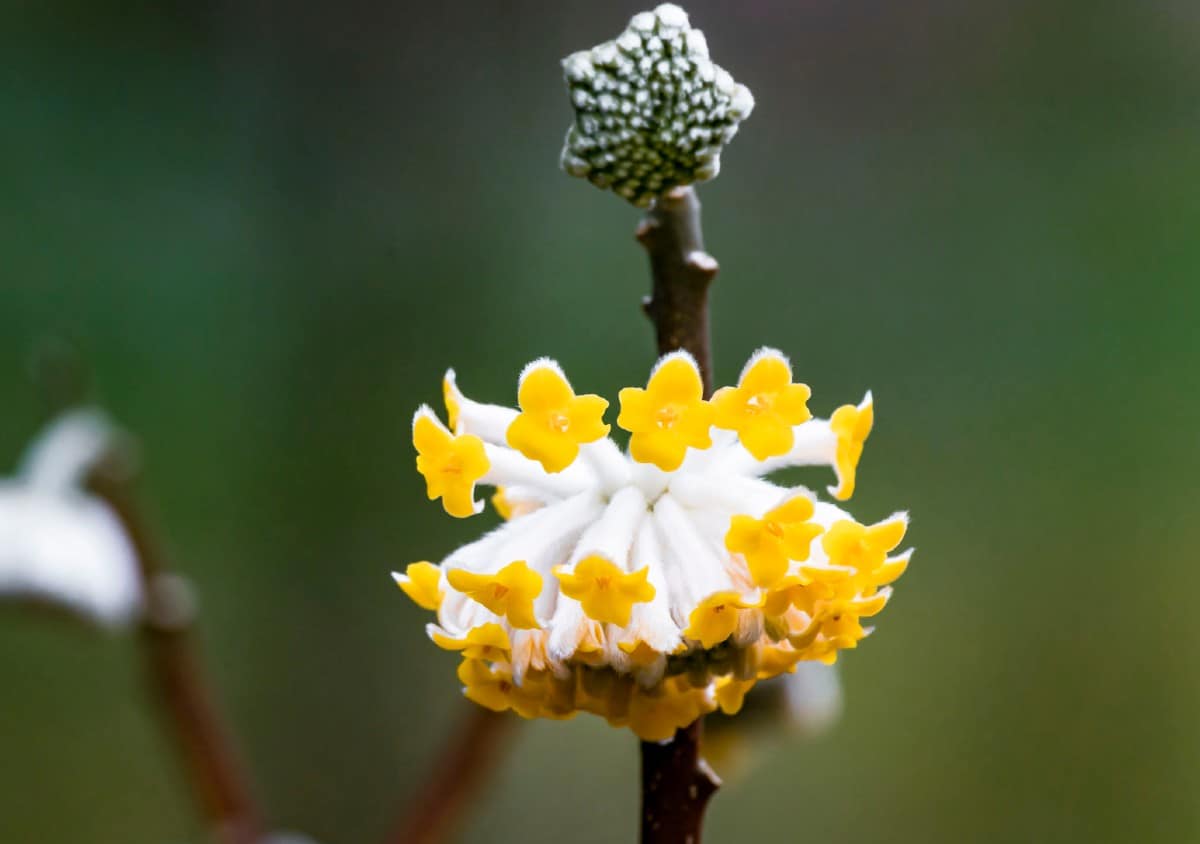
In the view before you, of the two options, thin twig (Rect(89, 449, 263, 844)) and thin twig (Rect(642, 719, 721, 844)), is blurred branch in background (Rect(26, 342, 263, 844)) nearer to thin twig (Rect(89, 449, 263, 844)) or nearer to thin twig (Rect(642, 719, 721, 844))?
thin twig (Rect(89, 449, 263, 844))

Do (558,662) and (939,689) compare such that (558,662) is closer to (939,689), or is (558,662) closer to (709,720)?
(709,720)

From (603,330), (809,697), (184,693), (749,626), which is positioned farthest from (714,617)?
(603,330)

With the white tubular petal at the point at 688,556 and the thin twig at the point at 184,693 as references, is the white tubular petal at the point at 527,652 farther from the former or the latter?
the thin twig at the point at 184,693

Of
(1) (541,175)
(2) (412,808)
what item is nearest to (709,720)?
(2) (412,808)

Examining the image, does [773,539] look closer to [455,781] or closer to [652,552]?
[652,552]

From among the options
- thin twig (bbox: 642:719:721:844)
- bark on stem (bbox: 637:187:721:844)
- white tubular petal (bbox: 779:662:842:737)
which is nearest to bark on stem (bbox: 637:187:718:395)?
bark on stem (bbox: 637:187:721:844)

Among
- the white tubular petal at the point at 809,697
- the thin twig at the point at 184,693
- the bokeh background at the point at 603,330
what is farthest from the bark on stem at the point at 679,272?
the bokeh background at the point at 603,330
